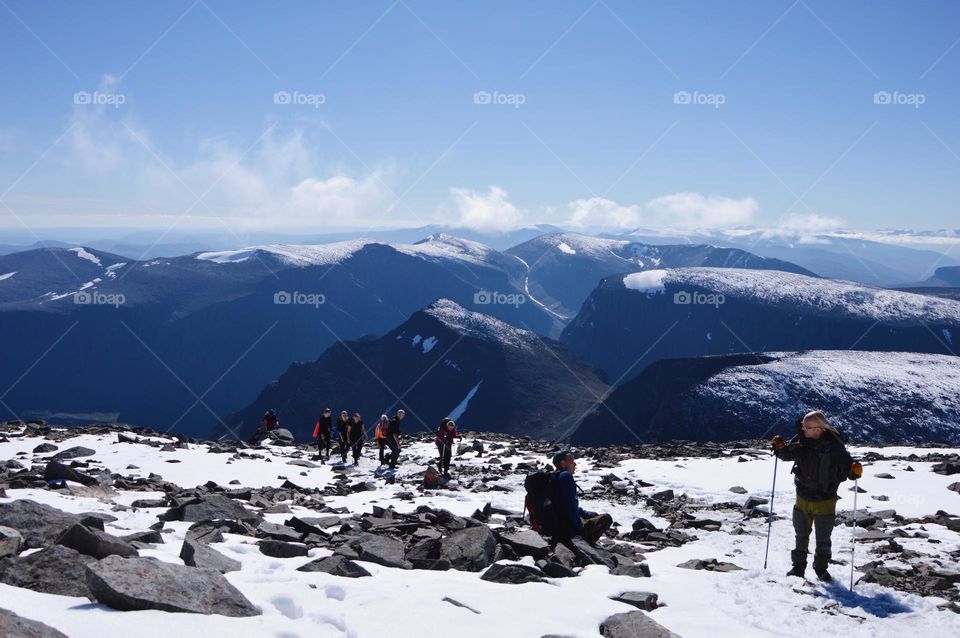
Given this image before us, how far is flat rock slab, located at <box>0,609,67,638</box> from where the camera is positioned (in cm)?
524

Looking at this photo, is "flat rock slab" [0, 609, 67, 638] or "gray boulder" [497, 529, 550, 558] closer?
"flat rock slab" [0, 609, 67, 638]

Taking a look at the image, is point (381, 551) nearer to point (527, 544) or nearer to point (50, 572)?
point (527, 544)

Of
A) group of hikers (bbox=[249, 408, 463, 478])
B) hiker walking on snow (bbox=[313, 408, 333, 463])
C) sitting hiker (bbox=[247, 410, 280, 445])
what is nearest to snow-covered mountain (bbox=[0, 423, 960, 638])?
group of hikers (bbox=[249, 408, 463, 478])

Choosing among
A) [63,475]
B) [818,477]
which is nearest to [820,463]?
[818,477]

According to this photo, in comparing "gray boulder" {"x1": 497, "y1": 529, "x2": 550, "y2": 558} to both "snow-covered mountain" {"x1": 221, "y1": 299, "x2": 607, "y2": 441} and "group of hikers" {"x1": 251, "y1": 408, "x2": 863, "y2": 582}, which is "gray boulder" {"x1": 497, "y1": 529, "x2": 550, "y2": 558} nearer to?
"group of hikers" {"x1": 251, "y1": 408, "x2": 863, "y2": 582}

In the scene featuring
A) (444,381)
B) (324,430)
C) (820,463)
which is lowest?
(444,381)

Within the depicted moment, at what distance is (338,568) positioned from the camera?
31.5 ft

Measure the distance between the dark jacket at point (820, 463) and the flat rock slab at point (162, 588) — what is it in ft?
29.0

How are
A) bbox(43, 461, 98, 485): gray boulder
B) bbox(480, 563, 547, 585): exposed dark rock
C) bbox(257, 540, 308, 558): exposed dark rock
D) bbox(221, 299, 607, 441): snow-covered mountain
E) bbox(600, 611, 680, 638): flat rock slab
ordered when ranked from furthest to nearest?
→ bbox(221, 299, 607, 441): snow-covered mountain, bbox(43, 461, 98, 485): gray boulder, bbox(257, 540, 308, 558): exposed dark rock, bbox(480, 563, 547, 585): exposed dark rock, bbox(600, 611, 680, 638): flat rock slab

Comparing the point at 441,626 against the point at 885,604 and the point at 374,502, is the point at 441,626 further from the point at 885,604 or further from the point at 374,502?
the point at 374,502

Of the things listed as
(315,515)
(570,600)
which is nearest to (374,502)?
(315,515)

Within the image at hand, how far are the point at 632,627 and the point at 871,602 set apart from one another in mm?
4620

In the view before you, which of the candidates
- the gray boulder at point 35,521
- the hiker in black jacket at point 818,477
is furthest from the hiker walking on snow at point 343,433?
the hiker in black jacket at point 818,477

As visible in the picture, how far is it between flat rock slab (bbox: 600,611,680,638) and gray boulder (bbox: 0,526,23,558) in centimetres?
739
